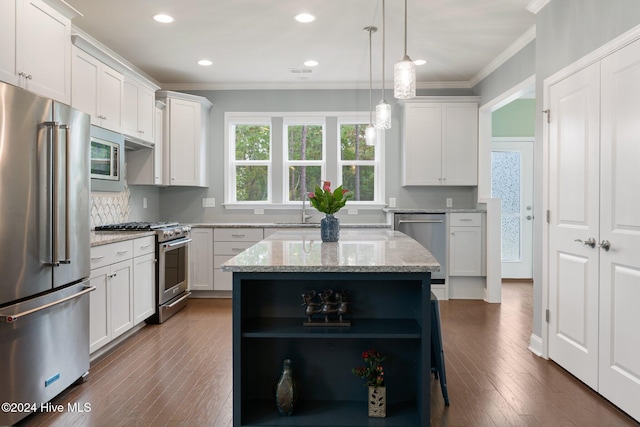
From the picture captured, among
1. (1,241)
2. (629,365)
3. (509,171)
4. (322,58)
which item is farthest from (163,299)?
(509,171)

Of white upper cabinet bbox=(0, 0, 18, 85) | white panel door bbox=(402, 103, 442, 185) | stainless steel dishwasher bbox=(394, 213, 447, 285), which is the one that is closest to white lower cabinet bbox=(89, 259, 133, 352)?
white upper cabinet bbox=(0, 0, 18, 85)

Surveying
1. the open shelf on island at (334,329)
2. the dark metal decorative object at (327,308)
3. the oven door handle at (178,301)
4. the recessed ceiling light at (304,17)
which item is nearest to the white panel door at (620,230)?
the open shelf on island at (334,329)

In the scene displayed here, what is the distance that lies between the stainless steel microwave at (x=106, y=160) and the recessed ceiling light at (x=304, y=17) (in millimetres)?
1835

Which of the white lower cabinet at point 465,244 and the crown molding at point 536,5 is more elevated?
the crown molding at point 536,5

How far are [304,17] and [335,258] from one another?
235 cm

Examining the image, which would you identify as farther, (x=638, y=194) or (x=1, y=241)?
(x=638, y=194)

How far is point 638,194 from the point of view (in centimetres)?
233

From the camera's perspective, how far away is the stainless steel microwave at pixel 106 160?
3.54 m

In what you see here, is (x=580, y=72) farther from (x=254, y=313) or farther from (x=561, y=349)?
(x=254, y=313)

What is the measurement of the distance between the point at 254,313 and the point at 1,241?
125 centimetres

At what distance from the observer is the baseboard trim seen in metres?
3.37

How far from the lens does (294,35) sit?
4078 mm

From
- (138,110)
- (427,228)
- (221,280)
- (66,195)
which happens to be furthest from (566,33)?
(221,280)

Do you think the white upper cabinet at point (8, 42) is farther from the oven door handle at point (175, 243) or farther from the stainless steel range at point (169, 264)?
the oven door handle at point (175, 243)
